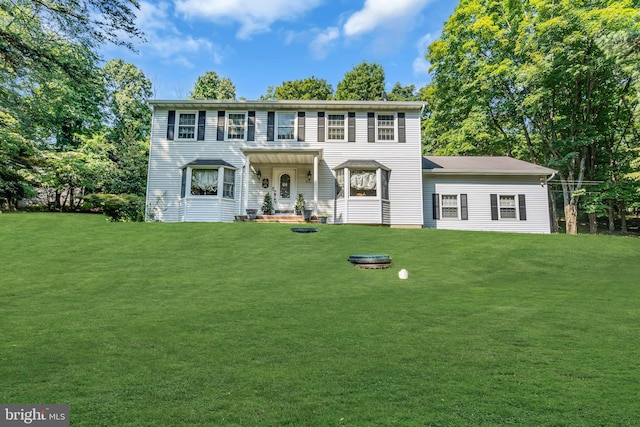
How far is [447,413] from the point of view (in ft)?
8.53

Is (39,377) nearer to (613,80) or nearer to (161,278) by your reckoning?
(161,278)

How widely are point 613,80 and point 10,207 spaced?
38025mm

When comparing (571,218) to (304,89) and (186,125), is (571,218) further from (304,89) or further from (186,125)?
(304,89)

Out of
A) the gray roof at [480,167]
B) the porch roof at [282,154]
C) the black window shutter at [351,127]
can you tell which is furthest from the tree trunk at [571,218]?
the porch roof at [282,154]

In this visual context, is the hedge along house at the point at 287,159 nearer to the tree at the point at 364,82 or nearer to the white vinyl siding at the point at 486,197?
the white vinyl siding at the point at 486,197

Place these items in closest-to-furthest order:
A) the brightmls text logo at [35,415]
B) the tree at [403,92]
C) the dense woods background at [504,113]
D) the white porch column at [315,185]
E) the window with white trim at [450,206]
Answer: the brightmls text logo at [35,415] → the white porch column at [315,185] → the window with white trim at [450,206] → the dense woods background at [504,113] → the tree at [403,92]

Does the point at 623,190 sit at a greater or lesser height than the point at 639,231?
greater

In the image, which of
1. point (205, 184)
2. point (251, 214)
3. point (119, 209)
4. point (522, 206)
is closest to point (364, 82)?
point (522, 206)

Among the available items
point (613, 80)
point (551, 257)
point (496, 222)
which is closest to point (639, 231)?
point (613, 80)

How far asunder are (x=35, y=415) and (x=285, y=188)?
51.1 ft

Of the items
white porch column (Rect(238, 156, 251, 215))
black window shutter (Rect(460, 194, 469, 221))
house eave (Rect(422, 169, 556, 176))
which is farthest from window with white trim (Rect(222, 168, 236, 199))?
black window shutter (Rect(460, 194, 469, 221))

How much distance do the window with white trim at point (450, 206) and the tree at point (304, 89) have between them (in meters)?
22.1

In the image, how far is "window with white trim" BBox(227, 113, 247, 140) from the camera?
1797cm

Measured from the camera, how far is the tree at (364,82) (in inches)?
1451
